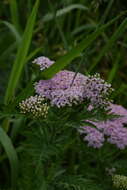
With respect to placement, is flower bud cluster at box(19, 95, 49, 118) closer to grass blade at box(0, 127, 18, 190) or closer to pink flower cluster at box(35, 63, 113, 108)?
pink flower cluster at box(35, 63, 113, 108)

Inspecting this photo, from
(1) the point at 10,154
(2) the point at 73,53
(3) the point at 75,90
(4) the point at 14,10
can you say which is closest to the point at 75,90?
(3) the point at 75,90

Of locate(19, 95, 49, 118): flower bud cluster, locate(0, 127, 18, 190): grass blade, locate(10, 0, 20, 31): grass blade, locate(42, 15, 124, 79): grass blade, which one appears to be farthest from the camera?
locate(10, 0, 20, 31): grass blade

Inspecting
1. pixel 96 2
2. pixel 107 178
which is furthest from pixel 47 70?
pixel 107 178

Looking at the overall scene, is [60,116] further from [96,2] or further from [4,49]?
[4,49]

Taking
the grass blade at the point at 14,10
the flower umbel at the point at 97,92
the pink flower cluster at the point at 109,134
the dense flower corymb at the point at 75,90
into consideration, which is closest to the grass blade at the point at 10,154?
the pink flower cluster at the point at 109,134

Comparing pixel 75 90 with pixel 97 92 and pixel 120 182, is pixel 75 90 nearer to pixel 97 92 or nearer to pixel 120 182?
pixel 97 92

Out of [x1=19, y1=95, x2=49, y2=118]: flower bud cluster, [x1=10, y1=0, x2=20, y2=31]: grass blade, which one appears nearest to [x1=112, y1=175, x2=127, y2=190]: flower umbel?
[x1=19, y1=95, x2=49, y2=118]: flower bud cluster

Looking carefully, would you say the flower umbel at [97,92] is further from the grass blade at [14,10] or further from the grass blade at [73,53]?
the grass blade at [14,10]

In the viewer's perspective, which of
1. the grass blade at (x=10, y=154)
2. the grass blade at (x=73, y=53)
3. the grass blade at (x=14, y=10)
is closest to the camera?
the grass blade at (x=73, y=53)
